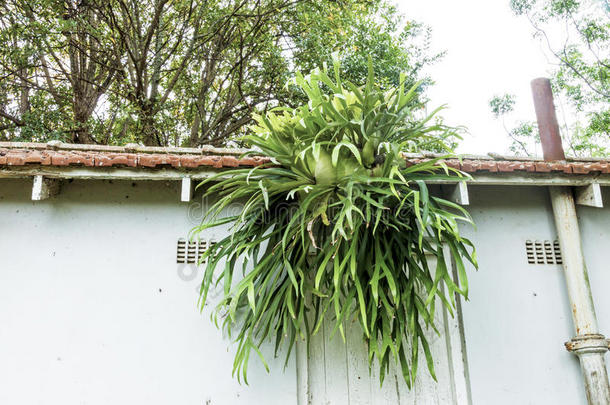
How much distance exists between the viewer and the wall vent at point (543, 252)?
3312 mm

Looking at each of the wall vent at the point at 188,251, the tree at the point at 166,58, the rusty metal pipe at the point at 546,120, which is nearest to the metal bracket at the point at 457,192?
the rusty metal pipe at the point at 546,120

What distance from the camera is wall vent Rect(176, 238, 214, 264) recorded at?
3102 mm


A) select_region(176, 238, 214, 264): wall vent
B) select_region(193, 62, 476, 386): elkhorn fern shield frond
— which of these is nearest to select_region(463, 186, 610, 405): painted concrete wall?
select_region(193, 62, 476, 386): elkhorn fern shield frond

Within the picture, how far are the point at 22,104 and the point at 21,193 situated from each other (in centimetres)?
450

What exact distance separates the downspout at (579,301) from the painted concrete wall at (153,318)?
4.3 inches

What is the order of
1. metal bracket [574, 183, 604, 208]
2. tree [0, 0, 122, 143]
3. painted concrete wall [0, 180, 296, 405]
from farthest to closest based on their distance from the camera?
tree [0, 0, 122, 143] → metal bracket [574, 183, 604, 208] → painted concrete wall [0, 180, 296, 405]

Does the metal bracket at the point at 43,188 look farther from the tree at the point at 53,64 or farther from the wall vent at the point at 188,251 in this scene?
the tree at the point at 53,64

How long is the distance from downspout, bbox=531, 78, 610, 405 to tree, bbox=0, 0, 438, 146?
3651 millimetres

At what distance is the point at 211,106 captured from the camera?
823cm

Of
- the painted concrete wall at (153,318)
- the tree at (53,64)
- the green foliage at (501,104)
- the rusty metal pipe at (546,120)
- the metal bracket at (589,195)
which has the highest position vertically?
the green foliage at (501,104)

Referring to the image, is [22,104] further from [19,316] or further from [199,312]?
[199,312]

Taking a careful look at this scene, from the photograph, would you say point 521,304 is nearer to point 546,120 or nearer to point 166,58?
point 546,120

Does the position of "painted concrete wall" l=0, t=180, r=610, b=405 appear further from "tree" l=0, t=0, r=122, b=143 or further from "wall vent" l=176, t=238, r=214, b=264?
"tree" l=0, t=0, r=122, b=143

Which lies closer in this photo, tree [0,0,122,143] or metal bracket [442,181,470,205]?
metal bracket [442,181,470,205]
